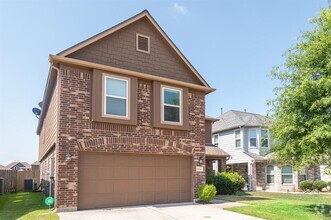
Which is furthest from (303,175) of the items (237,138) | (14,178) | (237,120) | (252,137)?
(14,178)

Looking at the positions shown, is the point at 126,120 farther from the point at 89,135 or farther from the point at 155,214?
the point at 155,214

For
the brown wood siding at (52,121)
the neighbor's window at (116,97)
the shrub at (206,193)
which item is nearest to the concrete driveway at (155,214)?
the shrub at (206,193)

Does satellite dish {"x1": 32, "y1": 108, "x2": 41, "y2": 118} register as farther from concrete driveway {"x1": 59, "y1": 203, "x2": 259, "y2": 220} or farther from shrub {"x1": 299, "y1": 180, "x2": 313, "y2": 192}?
shrub {"x1": 299, "y1": 180, "x2": 313, "y2": 192}

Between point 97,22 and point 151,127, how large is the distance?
20.1ft

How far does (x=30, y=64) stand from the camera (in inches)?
612

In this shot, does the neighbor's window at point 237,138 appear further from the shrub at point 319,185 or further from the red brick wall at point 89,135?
the red brick wall at point 89,135

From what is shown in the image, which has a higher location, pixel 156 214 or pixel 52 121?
pixel 52 121

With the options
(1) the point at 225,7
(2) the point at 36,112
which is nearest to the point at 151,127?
(1) the point at 225,7

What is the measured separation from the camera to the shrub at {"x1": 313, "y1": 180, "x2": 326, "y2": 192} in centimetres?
2217

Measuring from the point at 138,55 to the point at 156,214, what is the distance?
6.60 m

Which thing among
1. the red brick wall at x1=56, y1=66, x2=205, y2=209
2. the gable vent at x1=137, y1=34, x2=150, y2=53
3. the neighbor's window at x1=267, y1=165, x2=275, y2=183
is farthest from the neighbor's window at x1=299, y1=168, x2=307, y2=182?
the gable vent at x1=137, y1=34, x2=150, y2=53

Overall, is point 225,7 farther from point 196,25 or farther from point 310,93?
point 310,93

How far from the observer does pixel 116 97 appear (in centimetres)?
1182

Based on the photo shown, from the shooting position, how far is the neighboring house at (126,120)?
10.8m
